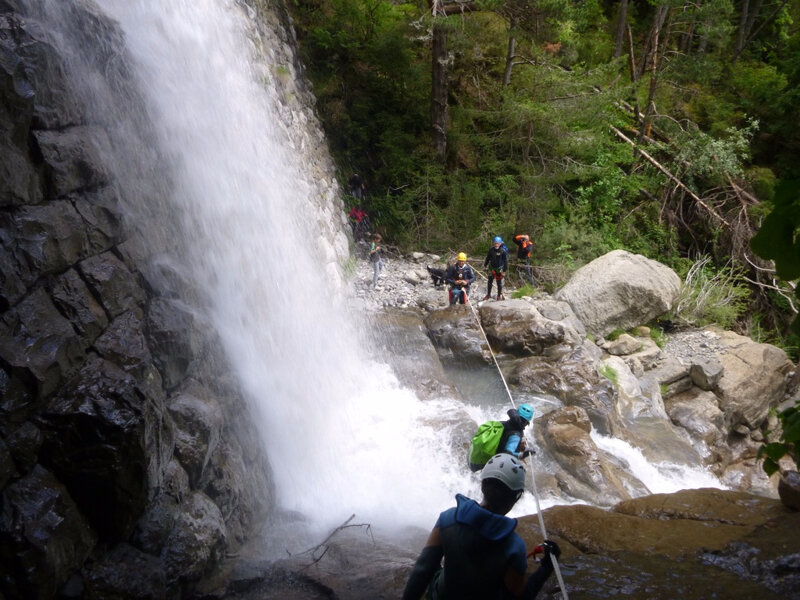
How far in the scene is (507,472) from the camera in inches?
99.5

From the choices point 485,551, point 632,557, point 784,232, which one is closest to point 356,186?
point 632,557


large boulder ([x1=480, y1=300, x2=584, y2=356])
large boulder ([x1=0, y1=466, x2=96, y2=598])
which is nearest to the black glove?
large boulder ([x1=0, y1=466, x2=96, y2=598])

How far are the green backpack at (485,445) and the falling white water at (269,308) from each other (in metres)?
1.88

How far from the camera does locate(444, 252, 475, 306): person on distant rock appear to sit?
36.3 feet

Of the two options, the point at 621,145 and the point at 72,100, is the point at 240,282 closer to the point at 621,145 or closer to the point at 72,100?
the point at 72,100

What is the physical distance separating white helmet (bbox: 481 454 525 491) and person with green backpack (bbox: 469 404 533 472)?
253 centimetres

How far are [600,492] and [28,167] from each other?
23.9ft

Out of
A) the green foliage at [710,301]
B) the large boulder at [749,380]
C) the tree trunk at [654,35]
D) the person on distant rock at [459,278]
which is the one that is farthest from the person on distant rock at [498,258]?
the tree trunk at [654,35]

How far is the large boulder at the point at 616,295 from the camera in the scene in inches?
479

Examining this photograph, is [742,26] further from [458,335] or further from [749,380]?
[458,335]

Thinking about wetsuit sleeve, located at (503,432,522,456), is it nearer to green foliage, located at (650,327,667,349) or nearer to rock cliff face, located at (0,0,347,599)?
rock cliff face, located at (0,0,347,599)

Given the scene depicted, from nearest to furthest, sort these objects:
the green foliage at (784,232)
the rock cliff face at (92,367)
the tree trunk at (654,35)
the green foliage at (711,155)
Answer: the green foliage at (784,232) → the rock cliff face at (92,367) → the green foliage at (711,155) → the tree trunk at (654,35)

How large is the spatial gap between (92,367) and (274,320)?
415 cm

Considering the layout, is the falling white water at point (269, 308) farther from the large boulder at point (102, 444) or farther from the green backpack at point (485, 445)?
the large boulder at point (102, 444)
